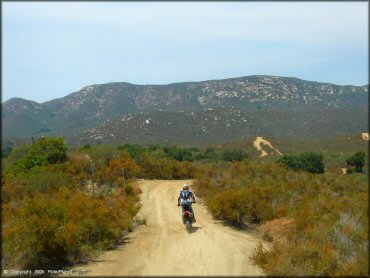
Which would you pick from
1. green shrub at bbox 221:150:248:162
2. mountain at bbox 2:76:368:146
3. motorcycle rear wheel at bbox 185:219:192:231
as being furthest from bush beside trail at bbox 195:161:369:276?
mountain at bbox 2:76:368:146

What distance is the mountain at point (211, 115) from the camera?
12412 cm

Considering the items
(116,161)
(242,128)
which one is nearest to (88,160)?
(116,161)

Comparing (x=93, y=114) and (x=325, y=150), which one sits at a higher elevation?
(x=93, y=114)

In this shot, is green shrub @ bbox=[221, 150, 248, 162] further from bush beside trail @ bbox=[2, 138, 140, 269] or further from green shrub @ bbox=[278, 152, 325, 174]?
bush beside trail @ bbox=[2, 138, 140, 269]

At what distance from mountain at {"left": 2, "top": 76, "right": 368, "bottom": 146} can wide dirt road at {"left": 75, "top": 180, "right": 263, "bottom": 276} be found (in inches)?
3828

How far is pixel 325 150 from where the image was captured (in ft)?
261

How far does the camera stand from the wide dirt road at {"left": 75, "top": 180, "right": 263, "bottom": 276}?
884cm

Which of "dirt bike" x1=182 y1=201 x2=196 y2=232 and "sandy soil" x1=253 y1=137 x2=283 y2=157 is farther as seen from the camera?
"sandy soil" x1=253 y1=137 x2=283 y2=157

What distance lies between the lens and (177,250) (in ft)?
37.0

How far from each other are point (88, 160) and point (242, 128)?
331ft

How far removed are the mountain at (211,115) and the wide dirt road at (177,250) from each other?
9723cm

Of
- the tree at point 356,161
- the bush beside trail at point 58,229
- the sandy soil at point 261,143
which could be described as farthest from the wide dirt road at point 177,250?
the sandy soil at point 261,143

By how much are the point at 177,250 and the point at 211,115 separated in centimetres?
12496

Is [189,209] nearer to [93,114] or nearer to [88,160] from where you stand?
[88,160]
